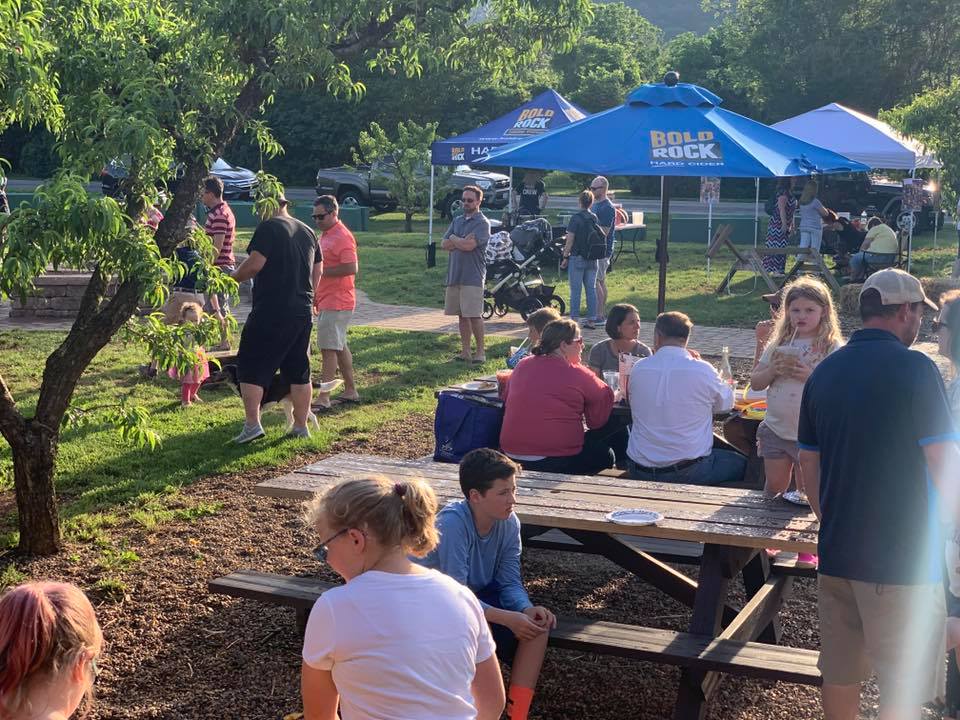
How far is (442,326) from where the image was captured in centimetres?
1395

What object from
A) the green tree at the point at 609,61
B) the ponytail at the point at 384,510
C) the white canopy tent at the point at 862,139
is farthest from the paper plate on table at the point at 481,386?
the green tree at the point at 609,61

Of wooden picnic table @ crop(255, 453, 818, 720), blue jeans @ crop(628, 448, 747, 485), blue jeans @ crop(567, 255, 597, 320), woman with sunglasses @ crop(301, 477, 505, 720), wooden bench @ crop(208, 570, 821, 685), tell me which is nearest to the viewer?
woman with sunglasses @ crop(301, 477, 505, 720)

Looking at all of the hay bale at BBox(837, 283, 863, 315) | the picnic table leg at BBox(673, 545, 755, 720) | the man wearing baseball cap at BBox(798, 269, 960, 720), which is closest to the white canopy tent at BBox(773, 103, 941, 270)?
the hay bale at BBox(837, 283, 863, 315)

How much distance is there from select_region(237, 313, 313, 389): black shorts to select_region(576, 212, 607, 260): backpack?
5.91 metres

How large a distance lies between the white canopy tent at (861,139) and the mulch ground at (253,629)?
1430 centimetres

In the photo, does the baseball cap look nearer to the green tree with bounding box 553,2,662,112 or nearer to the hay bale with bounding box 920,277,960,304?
the hay bale with bounding box 920,277,960,304

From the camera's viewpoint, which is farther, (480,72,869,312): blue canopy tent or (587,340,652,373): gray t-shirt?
(480,72,869,312): blue canopy tent

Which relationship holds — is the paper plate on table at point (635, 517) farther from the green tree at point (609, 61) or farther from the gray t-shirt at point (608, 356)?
the green tree at point (609, 61)

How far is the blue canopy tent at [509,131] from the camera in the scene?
1867cm

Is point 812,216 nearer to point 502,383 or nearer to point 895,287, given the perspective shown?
point 502,383

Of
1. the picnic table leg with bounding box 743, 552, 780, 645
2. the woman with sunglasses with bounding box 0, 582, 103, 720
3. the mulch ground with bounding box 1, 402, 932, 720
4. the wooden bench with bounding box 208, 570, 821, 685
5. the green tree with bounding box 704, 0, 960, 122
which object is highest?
the green tree with bounding box 704, 0, 960, 122

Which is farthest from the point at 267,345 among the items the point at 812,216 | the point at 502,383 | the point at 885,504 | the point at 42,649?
the point at 812,216

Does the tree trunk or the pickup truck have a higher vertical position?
the pickup truck

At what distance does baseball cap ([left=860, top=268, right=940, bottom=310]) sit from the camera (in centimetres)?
380
